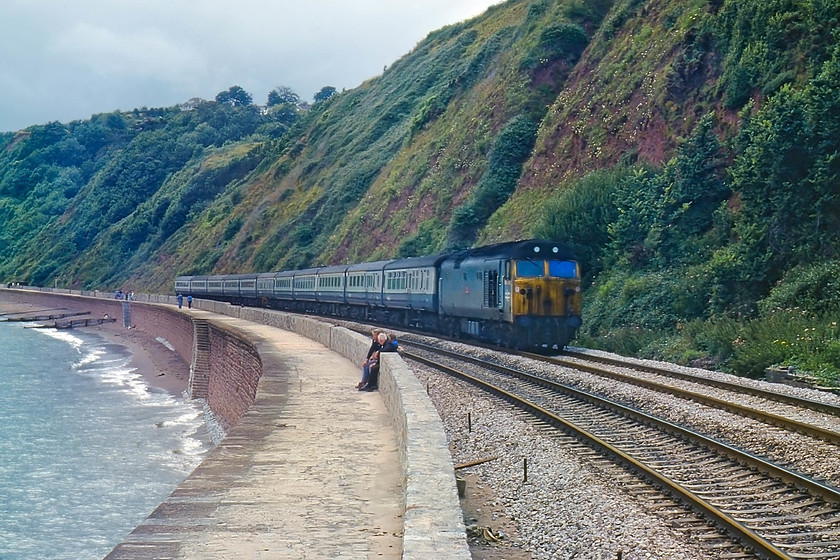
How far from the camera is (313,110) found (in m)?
104

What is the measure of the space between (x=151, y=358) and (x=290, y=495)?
156 feet

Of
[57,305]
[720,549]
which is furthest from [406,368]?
[57,305]

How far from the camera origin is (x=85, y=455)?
24984 millimetres

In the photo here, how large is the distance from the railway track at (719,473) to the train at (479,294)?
7.55 meters

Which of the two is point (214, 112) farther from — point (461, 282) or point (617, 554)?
point (617, 554)

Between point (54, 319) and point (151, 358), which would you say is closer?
point (151, 358)

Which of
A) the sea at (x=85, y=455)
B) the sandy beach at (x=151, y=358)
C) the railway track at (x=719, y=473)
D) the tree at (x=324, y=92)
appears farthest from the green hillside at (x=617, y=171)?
the tree at (x=324, y=92)

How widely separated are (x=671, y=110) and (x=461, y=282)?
10998 mm

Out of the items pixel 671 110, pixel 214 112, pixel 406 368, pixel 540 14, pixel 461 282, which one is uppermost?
pixel 214 112

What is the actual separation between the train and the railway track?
7.55m

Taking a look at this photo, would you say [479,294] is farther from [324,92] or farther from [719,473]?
[324,92]

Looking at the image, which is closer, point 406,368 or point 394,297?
point 406,368

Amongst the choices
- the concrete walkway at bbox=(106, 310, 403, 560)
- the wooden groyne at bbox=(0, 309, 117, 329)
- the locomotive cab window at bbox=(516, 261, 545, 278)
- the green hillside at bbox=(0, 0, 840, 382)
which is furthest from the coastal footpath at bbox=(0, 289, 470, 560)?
the wooden groyne at bbox=(0, 309, 117, 329)

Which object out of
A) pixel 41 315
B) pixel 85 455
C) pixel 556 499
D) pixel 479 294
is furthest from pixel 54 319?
pixel 556 499
